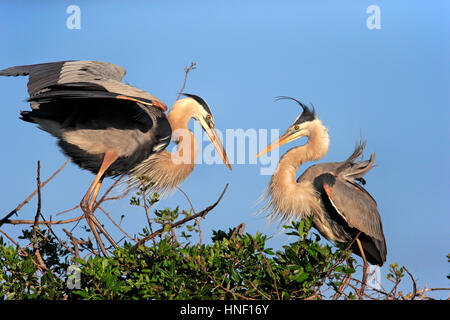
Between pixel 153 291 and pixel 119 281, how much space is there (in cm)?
29

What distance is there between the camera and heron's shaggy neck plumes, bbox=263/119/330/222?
5.61 m

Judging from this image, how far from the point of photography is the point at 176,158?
577cm

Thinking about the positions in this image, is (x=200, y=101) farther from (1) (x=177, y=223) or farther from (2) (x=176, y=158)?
(1) (x=177, y=223)

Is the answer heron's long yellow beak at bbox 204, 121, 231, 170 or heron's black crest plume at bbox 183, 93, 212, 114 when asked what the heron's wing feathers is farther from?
heron's long yellow beak at bbox 204, 121, 231, 170

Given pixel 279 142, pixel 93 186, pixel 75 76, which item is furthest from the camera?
pixel 279 142

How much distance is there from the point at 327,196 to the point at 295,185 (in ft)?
1.23

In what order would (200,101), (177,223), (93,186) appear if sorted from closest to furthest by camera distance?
1. (177,223)
2. (93,186)
3. (200,101)

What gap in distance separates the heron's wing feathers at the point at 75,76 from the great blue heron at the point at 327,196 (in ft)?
6.17

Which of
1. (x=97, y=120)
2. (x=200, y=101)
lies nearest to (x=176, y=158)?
(x=200, y=101)
